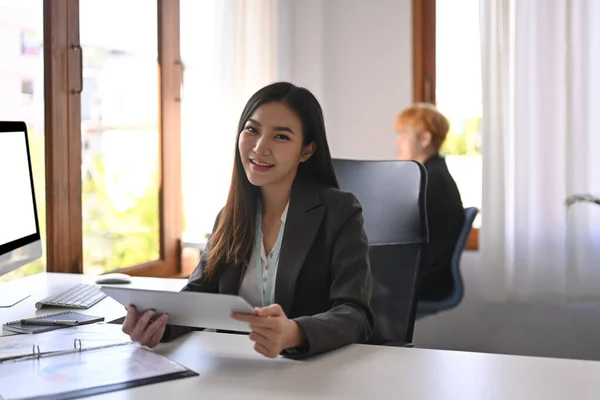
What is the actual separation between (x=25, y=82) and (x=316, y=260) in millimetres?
1261

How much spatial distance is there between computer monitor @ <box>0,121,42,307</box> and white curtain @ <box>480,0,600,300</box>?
2398mm

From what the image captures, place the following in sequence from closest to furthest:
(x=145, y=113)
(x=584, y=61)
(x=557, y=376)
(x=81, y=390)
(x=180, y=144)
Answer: (x=81, y=390) → (x=557, y=376) → (x=145, y=113) → (x=180, y=144) → (x=584, y=61)

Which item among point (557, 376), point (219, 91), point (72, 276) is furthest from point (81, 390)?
point (219, 91)

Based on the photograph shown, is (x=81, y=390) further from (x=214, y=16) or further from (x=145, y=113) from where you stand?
(x=214, y=16)

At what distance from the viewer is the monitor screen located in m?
1.92

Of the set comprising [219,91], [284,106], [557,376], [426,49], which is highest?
[426,49]

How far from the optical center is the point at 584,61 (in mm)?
3742

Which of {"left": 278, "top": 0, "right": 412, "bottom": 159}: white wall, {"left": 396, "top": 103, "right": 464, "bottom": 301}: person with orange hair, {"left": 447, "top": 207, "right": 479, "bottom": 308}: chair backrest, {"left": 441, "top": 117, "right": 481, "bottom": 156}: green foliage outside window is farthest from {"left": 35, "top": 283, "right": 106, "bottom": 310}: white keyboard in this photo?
{"left": 441, "top": 117, "right": 481, "bottom": 156}: green foliage outside window

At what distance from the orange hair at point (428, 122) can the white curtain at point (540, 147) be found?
305 mm

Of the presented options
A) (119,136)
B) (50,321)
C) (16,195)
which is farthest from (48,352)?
(119,136)

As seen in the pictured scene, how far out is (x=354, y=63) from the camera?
14.0 ft

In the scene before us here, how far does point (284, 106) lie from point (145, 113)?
1.58 meters

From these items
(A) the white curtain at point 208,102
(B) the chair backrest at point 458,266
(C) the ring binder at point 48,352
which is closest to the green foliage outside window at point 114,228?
(A) the white curtain at point 208,102

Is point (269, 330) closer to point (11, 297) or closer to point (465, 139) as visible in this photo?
point (11, 297)
